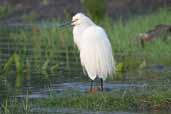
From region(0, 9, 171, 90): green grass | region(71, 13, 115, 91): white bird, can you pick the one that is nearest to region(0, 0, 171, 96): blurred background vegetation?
region(0, 9, 171, 90): green grass

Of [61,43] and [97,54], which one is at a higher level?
[61,43]

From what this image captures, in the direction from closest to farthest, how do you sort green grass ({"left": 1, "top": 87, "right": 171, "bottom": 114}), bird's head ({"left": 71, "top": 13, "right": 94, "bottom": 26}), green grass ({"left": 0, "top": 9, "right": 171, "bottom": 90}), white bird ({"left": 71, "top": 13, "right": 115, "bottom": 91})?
1. green grass ({"left": 1, "top": 87, "right": 171, "bottom": 114})
2. white bird ({"left": 71, "top": 13, "right": 115, "bottom": 91})
3. bird's head ({"left": 71, "top": 13, "right": 94, "bottom": 26})
4. green grass ({"left": 0, "top": 9, "right": 171, "bottom": 90})

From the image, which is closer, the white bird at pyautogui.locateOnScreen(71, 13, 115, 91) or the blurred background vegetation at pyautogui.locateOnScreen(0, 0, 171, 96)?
the white bird at pyautogui.locateOnScreen(71, 13, 115, 91)

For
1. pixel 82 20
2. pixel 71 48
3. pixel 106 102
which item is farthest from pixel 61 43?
pixel 106 102

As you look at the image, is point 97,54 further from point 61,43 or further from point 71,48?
point 61,43

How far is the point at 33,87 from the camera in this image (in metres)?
13.4

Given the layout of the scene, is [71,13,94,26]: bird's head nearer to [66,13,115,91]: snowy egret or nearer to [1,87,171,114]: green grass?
[66,13,115,91]: snowy egret

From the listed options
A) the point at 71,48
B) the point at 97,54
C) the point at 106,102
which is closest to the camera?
the point at 106,102

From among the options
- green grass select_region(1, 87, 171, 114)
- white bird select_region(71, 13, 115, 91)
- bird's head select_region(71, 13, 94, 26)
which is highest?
bird's head select_region(71, 13, 94, 26)

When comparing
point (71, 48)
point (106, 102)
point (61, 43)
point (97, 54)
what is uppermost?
point (61, 43)

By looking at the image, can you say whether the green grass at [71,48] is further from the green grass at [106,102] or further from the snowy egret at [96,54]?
the green grass at [106,102]

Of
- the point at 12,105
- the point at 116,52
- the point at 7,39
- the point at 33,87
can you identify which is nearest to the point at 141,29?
the point at 116,52

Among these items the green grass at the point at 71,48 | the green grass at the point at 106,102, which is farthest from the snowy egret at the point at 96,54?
the green grass at the point at 71,48

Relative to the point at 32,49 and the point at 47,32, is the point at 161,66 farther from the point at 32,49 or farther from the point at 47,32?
the point at 47,32
